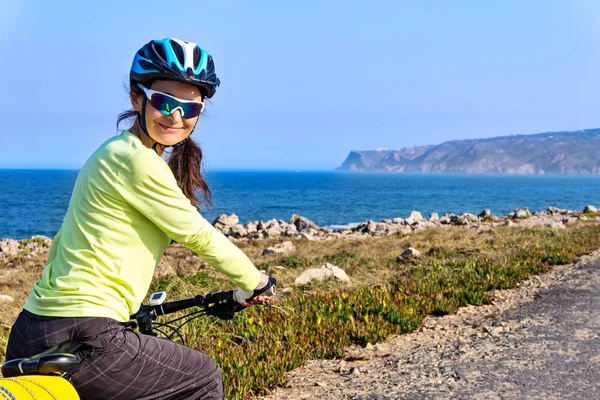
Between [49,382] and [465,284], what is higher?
[49,382]

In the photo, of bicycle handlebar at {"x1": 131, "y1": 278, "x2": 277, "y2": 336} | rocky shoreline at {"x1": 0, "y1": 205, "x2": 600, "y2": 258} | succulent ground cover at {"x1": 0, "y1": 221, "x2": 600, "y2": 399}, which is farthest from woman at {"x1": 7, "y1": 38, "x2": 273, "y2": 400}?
rocky shoreline at {"x1": 0, "y1": 205, "x2": 600, "y2": 258}

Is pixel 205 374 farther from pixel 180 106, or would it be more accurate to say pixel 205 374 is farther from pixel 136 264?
Result: pixel 180 106

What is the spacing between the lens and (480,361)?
255 inches

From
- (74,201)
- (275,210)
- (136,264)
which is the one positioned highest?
(74,201)

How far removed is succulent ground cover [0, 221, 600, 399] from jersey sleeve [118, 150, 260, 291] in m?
2.98

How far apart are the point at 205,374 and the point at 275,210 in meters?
76.3

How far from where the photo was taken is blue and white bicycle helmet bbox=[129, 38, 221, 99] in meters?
2.88

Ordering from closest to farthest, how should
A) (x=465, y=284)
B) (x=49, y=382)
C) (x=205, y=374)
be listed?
(x=49, y=382) → (x=205, y=374) → (x=465, y=284)

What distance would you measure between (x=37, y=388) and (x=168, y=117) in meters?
1.28

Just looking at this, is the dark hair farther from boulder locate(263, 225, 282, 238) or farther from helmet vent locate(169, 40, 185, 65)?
boulder locate(263, 225, 282, 238)

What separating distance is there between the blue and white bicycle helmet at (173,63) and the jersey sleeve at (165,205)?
0.40 meters

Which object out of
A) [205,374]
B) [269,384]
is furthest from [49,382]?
[269,384]

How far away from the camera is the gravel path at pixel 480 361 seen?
563cm

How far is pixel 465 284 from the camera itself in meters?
10.0
